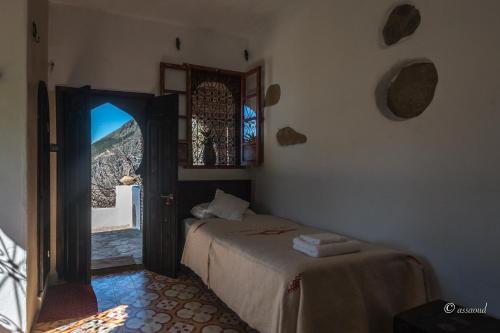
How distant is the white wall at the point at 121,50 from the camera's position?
141 inches

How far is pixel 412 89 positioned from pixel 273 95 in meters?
1.88

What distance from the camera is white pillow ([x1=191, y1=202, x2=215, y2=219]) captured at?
12.3 ft

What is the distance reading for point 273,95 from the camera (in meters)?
4.04

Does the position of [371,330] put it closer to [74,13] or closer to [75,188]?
[75,188]

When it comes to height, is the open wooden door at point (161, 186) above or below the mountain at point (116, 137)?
below

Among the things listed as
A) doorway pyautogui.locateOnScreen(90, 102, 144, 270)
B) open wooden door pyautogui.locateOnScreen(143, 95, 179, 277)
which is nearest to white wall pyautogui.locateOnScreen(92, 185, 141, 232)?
doorway pyautogui.locateOnScreen(90, 102, 144, 270)

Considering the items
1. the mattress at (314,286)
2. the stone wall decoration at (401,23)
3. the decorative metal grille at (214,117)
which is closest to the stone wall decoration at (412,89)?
the stone wall decoration at (401,23)

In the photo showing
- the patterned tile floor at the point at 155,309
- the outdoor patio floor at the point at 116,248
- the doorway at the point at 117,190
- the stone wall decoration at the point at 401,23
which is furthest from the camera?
the doorway at the point at 117,190

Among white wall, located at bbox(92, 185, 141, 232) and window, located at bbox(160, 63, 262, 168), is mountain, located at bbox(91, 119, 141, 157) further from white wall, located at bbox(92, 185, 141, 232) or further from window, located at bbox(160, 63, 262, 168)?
window, located at bbox(160, 63, 262, 168)

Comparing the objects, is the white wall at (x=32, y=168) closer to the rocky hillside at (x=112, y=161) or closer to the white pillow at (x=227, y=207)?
the white pillow at (x=227, y=207)

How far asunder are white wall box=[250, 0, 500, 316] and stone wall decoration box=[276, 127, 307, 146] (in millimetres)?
65

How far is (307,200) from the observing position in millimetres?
3514

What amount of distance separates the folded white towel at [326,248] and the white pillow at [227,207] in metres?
1.41

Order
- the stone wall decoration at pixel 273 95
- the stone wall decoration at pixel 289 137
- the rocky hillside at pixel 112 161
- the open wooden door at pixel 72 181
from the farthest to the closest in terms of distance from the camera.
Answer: the rocky hillside at pixel 112 161
the stone wall decoration at pixel 273 95
the stone wall decoration at pixel 289 137
the open wooden door at pixel 72 181
